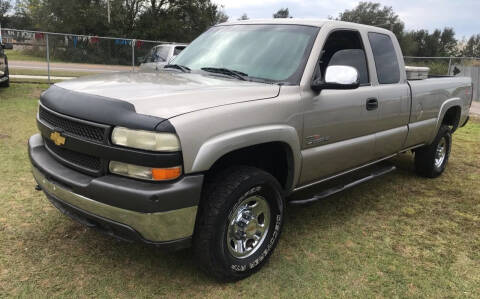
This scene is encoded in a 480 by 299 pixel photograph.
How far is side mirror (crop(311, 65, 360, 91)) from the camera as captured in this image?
3.20m

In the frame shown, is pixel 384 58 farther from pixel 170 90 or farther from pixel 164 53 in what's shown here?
pixel 164 53

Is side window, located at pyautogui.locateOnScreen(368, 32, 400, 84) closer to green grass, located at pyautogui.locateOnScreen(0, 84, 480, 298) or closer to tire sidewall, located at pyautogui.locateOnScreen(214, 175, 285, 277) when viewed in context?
green grass, located at pyautogui.locateOnScreen(0, 84, 480, 298)

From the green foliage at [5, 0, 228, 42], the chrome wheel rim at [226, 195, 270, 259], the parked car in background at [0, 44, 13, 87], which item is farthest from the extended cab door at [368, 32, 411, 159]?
the green foliage at [5, 0, 228, 42]

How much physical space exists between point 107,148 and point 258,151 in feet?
3.97

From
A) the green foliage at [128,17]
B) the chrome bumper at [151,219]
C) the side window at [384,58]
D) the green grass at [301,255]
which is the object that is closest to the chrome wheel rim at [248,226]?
the green grass at [301,255]

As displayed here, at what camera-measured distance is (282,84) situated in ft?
10.6

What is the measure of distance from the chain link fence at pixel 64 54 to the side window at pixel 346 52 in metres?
11.3

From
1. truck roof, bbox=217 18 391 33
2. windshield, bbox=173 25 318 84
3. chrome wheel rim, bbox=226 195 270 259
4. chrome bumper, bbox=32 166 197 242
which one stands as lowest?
chrome wheel rim, bbox=226 195 270 259

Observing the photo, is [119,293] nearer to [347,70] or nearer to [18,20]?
[347,70]

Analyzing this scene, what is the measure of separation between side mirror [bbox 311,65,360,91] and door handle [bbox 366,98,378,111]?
27.0 inches

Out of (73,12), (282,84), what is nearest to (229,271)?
(282,84)

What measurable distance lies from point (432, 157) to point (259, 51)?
329 cm

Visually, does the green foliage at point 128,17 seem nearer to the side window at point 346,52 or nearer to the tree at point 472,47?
the side window at point 346,52

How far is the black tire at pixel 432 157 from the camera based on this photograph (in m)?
5.51
